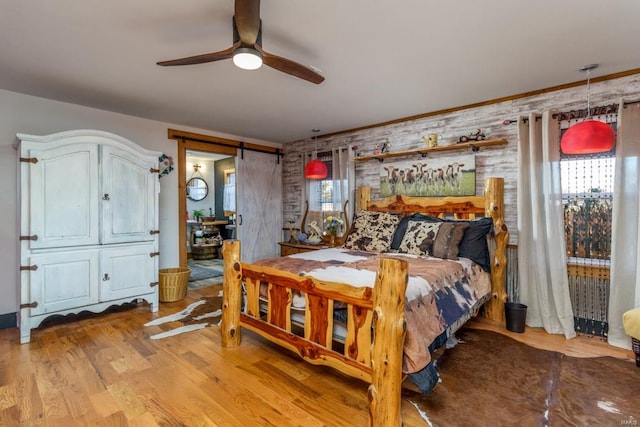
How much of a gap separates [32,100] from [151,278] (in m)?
2.28

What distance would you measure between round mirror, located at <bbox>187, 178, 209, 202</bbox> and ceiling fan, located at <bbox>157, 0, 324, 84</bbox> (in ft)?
20.7

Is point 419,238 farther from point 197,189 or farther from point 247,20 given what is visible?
point 197,189

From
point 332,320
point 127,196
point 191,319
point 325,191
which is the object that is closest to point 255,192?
point 325,191

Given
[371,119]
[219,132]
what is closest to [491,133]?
[371,119]

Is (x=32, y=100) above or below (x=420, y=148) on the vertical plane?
above

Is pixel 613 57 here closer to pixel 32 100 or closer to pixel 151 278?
pixel 151 278

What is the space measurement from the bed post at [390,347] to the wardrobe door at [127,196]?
2.92 m

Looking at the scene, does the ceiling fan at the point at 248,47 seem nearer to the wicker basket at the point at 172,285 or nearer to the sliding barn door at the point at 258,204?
the wicker basket at the point at 172,285

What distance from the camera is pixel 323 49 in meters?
2.28

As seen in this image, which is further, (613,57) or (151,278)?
(151,278)

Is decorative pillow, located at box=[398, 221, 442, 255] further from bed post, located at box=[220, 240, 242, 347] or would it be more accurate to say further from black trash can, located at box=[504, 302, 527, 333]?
bed post, located at box=[220, 240, 242, 347]

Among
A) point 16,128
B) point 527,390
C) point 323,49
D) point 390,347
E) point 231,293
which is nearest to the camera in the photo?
point 390,347

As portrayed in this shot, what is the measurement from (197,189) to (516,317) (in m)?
7.33

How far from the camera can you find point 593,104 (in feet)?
9.33
